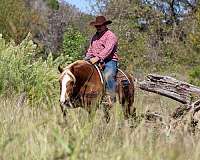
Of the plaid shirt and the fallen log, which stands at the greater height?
the plaid shirt

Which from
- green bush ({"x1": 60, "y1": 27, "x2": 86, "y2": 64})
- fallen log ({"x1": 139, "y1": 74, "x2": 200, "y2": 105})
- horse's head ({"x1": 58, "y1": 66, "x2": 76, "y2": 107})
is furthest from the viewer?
green bush ({"x1": 60, "y1": 27, "x2": 86, "y2": 64})

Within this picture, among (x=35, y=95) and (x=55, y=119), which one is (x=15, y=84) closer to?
(x=35, y=95)

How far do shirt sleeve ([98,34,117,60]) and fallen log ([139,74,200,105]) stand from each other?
96cm

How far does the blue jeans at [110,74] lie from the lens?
10.6 m

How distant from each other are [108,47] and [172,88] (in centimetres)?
146

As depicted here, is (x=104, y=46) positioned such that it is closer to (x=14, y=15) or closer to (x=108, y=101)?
(x=108, y=101)

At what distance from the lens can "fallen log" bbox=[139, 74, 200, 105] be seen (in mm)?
10438

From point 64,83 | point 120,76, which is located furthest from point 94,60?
point 64,83

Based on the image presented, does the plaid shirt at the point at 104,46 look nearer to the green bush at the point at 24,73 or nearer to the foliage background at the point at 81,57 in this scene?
the foliage background at the point at 81,57

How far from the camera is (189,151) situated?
168 inches

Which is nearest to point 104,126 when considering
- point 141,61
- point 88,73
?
point 88,73

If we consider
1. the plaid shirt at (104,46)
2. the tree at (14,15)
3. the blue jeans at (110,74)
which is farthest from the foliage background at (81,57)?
the plaid shirt at (104,46)

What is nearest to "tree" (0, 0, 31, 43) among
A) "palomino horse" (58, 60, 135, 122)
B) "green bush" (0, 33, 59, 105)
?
"green bush" (0, 33, 59, 105)

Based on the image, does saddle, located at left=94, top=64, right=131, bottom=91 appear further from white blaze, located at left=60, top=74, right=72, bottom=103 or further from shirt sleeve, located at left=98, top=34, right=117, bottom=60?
white blaze, located at left=60, top=74, right=72, bottom=103
